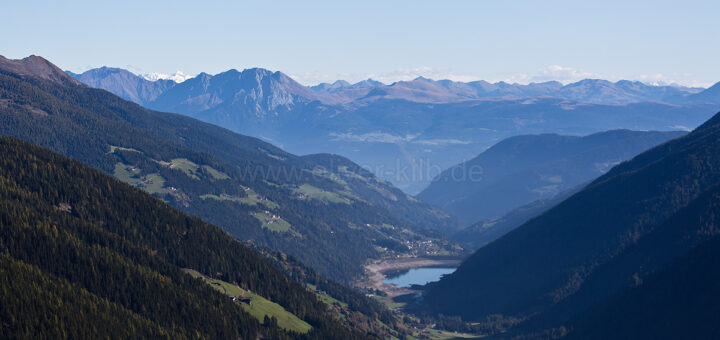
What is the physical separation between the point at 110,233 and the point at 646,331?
486 feet

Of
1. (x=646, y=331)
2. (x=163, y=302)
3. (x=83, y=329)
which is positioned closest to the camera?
(x=83, y=329)

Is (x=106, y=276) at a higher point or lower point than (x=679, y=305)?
higher

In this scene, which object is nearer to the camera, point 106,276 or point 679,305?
point 106,276

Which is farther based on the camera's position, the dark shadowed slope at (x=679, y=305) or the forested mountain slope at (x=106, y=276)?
the dark shadowed slope at (x=679, y=305)

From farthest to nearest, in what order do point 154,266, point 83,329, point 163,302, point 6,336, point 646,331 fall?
point 646,331, point 154,266, point 163,302, point 83,329, point 6,336

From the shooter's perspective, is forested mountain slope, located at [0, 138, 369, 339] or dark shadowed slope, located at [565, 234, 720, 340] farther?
dark shadowed slope, located at [565, 234, 720, 340]

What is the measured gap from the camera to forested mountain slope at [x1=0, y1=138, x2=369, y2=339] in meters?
131

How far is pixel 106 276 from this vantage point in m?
155

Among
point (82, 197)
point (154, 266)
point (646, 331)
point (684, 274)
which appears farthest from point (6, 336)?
point (684, 274)

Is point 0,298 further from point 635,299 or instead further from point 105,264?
point 635,299

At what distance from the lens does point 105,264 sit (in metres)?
158

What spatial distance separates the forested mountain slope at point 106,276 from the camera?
13088 centimetres

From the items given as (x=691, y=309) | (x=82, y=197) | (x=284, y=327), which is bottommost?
(x=284, y=327)

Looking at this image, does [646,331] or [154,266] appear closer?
[154,266]
